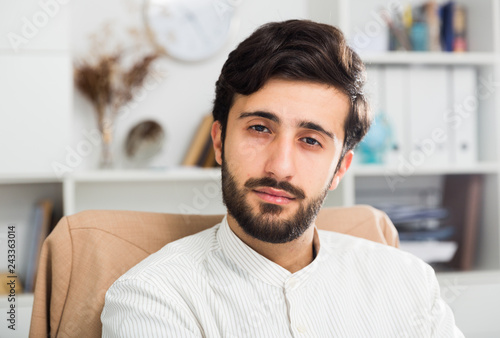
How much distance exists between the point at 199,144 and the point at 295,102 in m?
1.19

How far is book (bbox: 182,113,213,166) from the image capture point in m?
2.24

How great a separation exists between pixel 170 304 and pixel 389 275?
1.71 feet

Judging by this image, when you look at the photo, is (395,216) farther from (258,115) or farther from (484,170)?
(258,115)

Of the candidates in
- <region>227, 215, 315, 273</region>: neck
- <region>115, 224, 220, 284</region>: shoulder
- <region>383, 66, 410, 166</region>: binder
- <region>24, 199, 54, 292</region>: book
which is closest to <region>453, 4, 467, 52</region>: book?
<region>383, 66, 410, 166</region>: binder

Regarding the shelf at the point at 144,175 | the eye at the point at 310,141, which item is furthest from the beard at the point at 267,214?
the shelf at the point at 144,175

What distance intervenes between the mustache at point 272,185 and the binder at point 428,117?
4.37ft

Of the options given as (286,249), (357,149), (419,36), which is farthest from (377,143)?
(286,249)

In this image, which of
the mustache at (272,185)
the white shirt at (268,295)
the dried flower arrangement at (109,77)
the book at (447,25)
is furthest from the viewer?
the book at (447,25)

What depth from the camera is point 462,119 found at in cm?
233

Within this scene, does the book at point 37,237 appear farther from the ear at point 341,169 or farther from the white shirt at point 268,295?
the ear at point 341,169

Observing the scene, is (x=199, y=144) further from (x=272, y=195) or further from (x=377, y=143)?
(x=272, y=195)

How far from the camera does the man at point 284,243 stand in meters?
1.03

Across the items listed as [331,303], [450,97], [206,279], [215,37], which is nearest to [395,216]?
[450,97]

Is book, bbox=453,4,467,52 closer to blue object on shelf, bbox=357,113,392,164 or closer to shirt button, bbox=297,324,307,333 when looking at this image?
blue object on shelf, bbox=357,113,392,164
